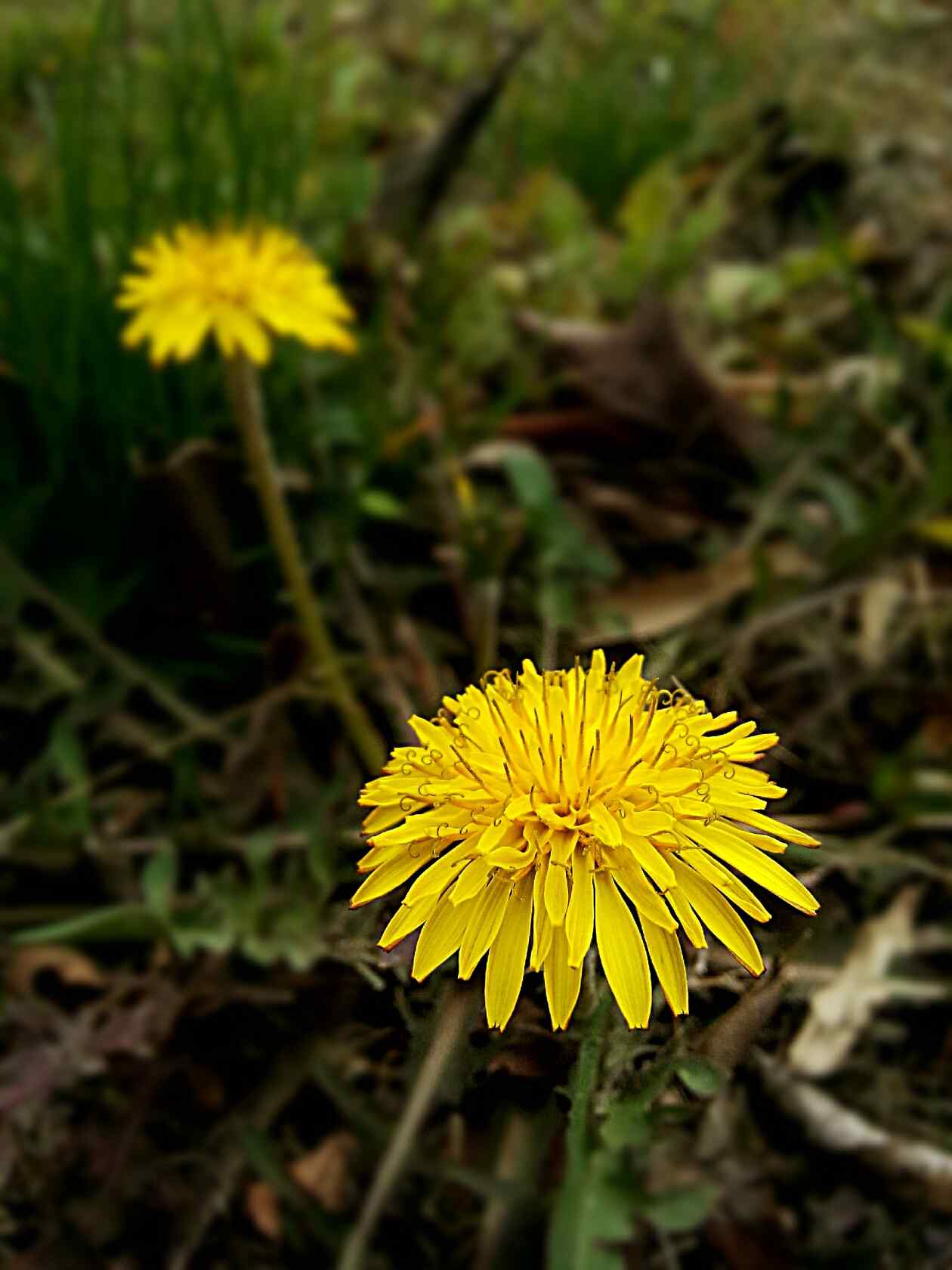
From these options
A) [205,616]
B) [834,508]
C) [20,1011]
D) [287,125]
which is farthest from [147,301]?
[834,508]

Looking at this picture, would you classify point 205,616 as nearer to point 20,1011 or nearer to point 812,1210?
point 20,1011

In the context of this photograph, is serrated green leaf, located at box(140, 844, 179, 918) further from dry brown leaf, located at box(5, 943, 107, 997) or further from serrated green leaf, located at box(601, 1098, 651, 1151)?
serrated green leaf, located at box(601, 1098, 651, 1151)

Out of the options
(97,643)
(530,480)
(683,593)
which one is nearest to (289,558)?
(97,643)

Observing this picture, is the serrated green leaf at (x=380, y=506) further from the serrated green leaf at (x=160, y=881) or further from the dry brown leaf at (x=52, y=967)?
the dry brown leaf at (x=52, y=967)

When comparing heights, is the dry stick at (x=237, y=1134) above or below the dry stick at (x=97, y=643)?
below

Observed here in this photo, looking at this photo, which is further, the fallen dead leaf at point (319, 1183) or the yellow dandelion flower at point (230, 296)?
the yellow dandelion flower at point (230, 296)

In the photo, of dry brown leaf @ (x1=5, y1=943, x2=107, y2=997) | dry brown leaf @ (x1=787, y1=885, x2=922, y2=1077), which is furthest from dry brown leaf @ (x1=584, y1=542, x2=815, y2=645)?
dry brown leaf @ (x1=5, y1=943, x2=107, y2=997)

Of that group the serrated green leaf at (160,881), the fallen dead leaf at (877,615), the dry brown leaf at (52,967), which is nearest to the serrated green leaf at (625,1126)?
the serrated green leaf at (160,881)
